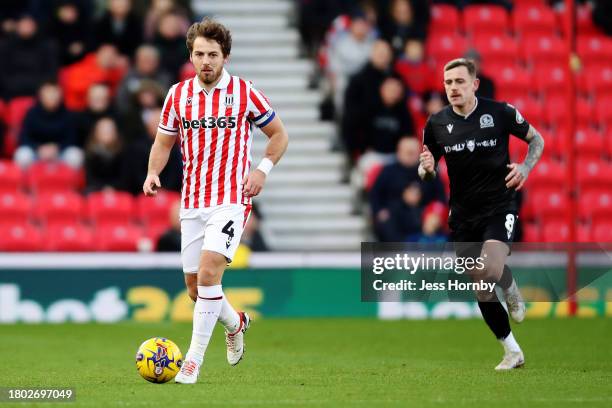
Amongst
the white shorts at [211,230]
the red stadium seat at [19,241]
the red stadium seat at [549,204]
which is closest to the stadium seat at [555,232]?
the red stadium seat at [549,204]

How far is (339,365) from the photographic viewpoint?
421 inches

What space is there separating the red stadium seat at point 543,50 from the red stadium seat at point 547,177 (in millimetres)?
2456

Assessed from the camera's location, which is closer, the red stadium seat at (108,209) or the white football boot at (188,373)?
the white football boot at (188,373)

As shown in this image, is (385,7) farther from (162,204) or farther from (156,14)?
(162,204)

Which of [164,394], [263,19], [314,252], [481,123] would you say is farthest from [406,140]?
[164,394]

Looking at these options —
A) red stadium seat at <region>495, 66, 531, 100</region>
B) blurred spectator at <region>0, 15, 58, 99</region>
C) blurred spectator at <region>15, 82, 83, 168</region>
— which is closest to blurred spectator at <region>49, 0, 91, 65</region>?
blurred spectator at <region>0, 15, 58, 99</region>

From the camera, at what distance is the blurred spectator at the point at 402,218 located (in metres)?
16.6

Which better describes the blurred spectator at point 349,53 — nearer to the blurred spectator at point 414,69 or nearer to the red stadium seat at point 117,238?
the blurred spectator at point 414,69

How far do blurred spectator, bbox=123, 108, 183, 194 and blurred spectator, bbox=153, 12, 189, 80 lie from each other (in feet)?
3.81

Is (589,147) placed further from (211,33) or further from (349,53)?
(211,33)

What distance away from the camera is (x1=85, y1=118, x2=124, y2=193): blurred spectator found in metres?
17.0

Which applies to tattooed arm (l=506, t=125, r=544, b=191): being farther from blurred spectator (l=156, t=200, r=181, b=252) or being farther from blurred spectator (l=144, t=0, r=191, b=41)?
blurred spectator (l=144, t=0, r=191, b=41)

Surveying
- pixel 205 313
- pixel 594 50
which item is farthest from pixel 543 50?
pixel 205 313

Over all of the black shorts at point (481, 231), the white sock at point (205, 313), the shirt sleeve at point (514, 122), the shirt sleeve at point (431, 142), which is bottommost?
the white sock at point (205, 313)
